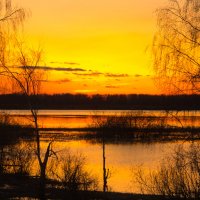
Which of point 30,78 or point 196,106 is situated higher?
point 30,78

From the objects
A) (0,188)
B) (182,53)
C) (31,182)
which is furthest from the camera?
(31,182)

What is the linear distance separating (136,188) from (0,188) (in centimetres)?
640

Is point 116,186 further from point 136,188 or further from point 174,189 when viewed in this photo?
point 174,189

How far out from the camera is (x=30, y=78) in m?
17.3

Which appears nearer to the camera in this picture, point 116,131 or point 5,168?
point 5,168

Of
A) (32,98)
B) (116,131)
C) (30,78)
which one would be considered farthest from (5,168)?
(116,131)

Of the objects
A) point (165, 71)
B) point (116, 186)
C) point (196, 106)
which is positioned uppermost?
point (165, 71)

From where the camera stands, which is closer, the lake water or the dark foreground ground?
the dark foreground ground

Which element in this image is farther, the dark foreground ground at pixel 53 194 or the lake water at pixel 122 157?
the lake water at pixel 122 157

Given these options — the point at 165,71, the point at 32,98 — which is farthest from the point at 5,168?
the point at 165,71

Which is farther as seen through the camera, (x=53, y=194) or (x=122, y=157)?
(x=122, y=157)

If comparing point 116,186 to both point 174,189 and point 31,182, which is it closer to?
point 31,182

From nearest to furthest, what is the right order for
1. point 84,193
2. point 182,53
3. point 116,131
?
point 182,53, point 84,193, point 116,131

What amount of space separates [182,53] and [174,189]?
6.54m
